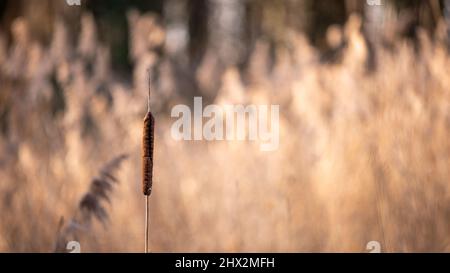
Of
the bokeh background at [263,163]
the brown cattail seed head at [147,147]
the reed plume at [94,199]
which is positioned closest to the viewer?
the brown cattail seed head at [147,147]

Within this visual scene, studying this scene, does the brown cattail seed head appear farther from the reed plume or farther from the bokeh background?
the bokeh background

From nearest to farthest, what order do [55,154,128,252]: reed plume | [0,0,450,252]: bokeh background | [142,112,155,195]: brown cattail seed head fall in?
1. [142,112,155,195]: brown cattail seed head
2. [55,154,128,252]: reed plume
3. [0,0,450,252]: bokeh background

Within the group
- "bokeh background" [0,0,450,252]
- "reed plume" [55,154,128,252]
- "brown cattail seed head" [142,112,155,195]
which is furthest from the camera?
"bokeh background" [0,0,450,252]

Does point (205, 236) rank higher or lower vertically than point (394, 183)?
lower

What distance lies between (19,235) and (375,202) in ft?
4.62

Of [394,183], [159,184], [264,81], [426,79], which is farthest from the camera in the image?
[264,81]

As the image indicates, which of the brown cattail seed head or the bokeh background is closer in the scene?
the brown cattail seed head

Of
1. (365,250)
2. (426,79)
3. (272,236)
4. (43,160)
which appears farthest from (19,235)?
(426,79)

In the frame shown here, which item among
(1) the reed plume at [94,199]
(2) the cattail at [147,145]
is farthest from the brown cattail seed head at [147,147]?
(1) the reed plume at [94,199]

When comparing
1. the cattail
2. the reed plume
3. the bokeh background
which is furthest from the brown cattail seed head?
the bokeh background

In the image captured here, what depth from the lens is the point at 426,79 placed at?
9.29ft

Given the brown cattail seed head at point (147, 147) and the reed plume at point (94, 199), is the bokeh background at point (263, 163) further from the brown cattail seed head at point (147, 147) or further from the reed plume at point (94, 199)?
the brown cattail seed head at point (147, 147)

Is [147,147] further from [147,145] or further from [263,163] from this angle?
[263,163]

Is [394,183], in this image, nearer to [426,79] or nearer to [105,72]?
[426,79]
